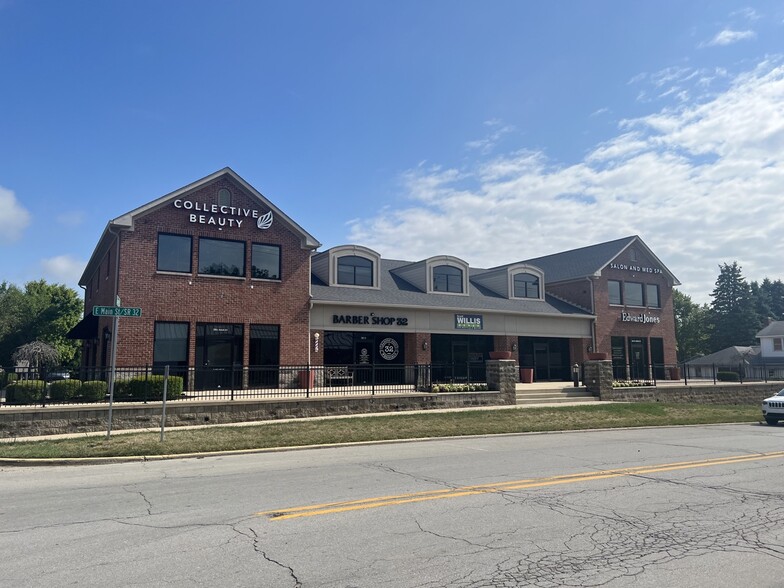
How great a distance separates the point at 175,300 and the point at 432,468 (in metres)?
15.2

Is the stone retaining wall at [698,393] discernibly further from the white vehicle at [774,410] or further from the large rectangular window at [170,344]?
the large rectangular window at [170,344]

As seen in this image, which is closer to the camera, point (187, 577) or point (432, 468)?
point (187, 577)

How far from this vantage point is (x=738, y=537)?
20.3 feet

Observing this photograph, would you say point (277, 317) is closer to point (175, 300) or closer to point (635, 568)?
point (175, 300)

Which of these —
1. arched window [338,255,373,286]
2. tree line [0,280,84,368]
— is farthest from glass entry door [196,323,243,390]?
tree line [0,280,84,368]

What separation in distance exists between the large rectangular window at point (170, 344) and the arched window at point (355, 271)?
7.95 m

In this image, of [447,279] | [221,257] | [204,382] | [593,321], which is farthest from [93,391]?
[593,321]

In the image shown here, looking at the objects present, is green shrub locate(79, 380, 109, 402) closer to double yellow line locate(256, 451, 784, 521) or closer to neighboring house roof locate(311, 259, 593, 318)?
neighboring house roof locate(311, 259, 593, 318)

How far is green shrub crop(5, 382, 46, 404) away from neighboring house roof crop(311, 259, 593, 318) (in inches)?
456

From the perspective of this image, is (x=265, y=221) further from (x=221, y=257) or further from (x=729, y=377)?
(x=729, y=377)

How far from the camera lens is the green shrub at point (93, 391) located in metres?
16.7

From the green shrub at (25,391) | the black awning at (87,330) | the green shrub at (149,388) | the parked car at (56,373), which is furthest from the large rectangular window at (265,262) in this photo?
the green shrub at (25,391)

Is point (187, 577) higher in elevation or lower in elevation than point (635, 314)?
lower

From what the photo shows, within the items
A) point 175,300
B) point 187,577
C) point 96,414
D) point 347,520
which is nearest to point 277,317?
point 175,300
